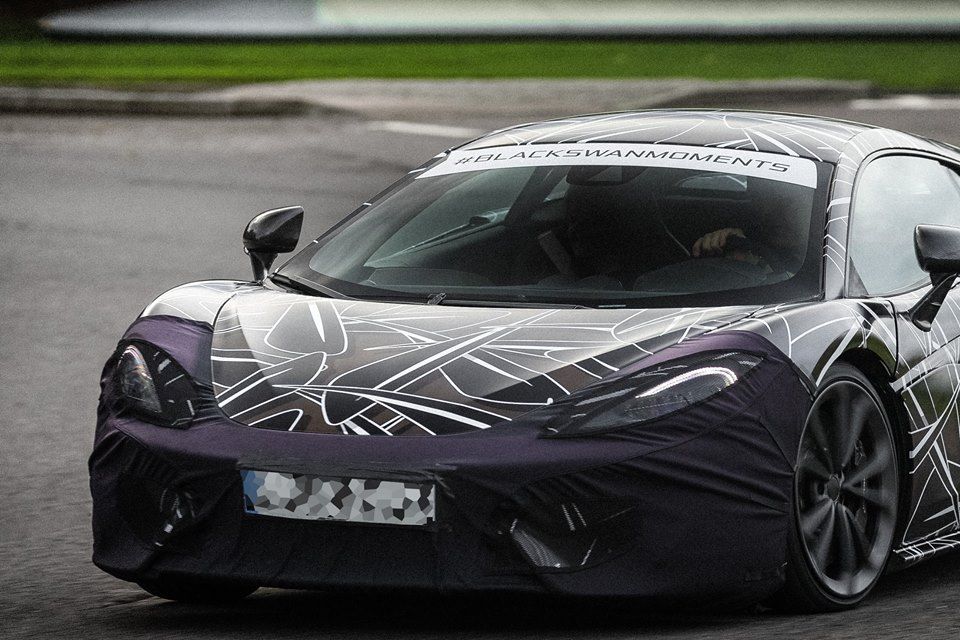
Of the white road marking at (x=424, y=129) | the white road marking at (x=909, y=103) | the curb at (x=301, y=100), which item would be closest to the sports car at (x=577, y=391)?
the white road marking at (x=424, y=129)

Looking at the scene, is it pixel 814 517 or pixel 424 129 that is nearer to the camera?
pixel 814 517

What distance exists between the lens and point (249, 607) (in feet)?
17.0

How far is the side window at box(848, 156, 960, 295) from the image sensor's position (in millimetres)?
5621

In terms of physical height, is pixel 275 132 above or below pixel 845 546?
below

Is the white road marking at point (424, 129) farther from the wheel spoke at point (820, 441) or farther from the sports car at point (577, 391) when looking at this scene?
the wheel spoke at point (820, 441)

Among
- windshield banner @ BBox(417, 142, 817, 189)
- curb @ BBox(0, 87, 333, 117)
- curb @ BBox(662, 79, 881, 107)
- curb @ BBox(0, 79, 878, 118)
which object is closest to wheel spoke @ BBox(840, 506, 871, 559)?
windshield banner @ BBox(417, 142, 817, 189)

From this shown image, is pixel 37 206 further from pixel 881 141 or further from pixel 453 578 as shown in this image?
pixel 453 578

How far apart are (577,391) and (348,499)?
61cm

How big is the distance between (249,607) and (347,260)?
1.20 metres

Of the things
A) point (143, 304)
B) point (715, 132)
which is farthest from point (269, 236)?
point (143, 304)

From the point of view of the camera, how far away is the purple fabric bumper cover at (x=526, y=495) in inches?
175

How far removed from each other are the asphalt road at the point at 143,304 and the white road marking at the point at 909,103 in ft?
0.66

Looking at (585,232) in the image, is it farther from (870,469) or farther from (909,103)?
(909,103)

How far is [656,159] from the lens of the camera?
5910 mm
